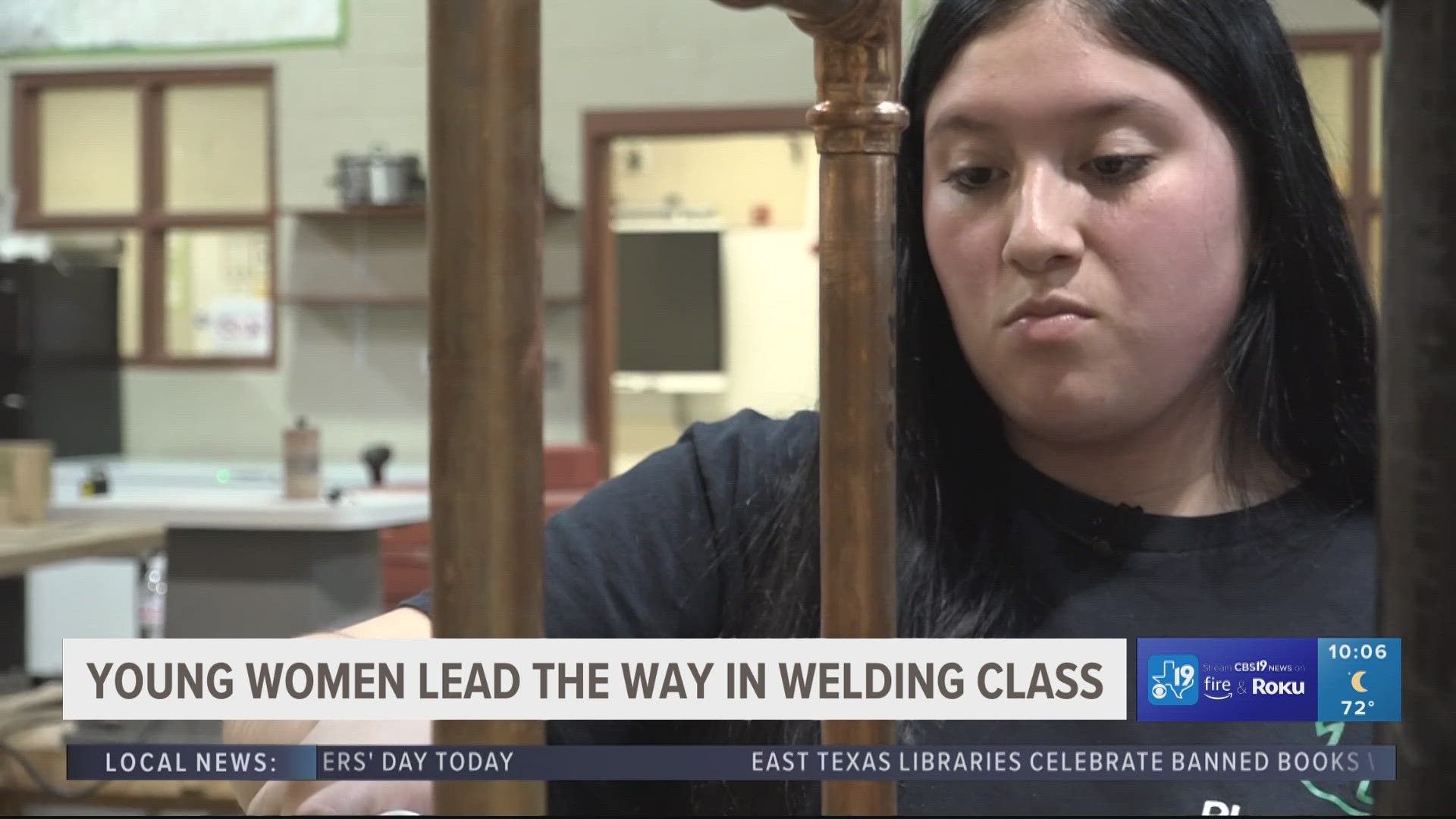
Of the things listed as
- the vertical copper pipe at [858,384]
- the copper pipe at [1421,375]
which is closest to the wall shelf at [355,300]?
the vertical copper pipe at [858,384]

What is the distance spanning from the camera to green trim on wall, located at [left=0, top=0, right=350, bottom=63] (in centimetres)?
497

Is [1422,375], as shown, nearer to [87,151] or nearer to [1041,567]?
[1041,567]

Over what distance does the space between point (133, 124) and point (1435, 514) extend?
572 cm

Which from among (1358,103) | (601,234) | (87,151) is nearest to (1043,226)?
(1358,103)

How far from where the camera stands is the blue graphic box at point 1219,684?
1.26 feet

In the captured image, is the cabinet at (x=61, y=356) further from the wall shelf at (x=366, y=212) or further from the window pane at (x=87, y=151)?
the wall shelf at (x=366, y=212)

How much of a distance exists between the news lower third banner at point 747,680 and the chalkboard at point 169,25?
16.3ft

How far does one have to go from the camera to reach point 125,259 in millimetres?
5258

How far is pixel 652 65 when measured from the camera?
4.81 metres

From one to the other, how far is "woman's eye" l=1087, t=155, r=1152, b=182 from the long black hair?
0.07m

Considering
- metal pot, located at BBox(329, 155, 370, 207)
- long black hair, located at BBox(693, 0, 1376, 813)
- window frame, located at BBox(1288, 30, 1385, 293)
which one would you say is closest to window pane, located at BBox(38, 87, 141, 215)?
metal pot, located at BBox(329, 155, 370, 207)

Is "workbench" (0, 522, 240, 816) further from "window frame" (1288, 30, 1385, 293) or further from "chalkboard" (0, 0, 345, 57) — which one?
"window frame" (1288, 30, 1385, 293)

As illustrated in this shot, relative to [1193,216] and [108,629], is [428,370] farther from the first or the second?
[108,629]

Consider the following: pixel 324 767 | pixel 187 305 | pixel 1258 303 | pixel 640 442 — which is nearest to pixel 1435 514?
pixel 324 767
